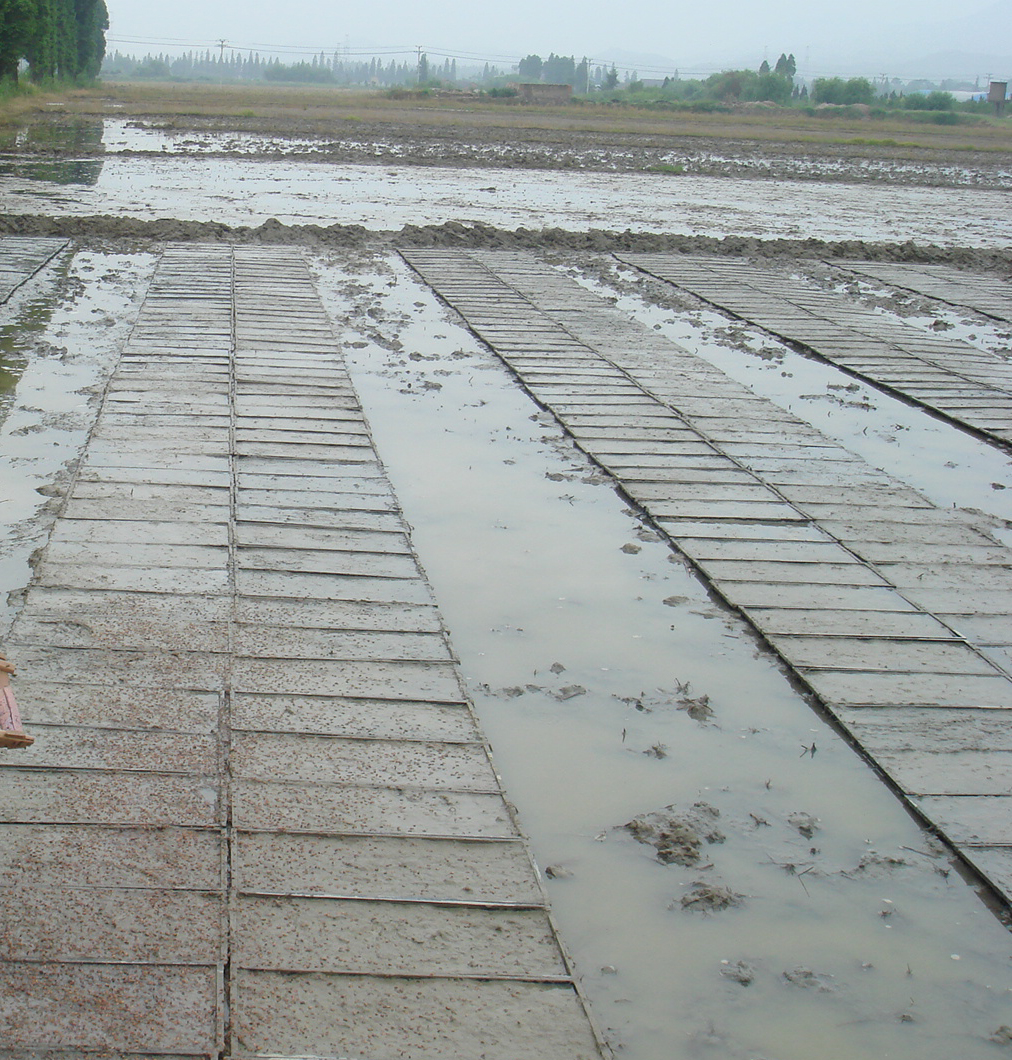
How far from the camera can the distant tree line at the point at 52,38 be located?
33906mm

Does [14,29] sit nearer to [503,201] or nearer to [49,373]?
[503,201]

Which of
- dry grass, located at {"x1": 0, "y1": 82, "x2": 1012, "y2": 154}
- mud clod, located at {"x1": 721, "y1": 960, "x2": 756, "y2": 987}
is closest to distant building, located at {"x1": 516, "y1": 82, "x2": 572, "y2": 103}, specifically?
dry grass, located at {"x1": 0, "y1": 82, "x2": 1012, "y2": 154}

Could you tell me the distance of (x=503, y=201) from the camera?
67.4 ft

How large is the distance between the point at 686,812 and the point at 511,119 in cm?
4551

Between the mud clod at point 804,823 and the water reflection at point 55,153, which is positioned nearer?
the mud clod at point 804,823

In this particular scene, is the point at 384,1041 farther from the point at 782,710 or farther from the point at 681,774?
the point at 782,710

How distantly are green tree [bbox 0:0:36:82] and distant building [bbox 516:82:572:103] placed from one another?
2897 cm

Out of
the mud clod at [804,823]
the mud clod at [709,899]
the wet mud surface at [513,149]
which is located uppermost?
the wet mud surface at [513,149]

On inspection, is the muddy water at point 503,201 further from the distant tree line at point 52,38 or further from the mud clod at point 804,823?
the mud clod at point 804,823

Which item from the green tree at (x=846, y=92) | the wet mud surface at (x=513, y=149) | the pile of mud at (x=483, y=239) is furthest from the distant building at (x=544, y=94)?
the pile of mud at (x=483, y=239)

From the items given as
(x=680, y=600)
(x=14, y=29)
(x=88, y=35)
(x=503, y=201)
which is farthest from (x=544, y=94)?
(x=680, y=600)

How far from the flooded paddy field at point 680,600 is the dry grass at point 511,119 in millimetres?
26247

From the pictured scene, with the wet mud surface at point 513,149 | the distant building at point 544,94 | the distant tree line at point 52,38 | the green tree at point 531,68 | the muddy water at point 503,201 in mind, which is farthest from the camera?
the green tree at point 531,68

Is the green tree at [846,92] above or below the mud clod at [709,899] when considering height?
above
